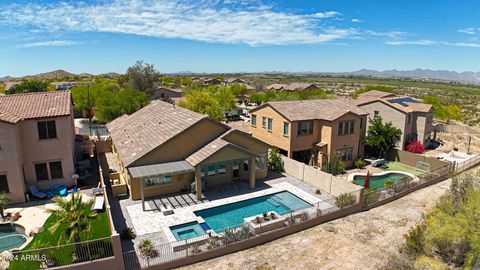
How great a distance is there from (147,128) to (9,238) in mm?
12741

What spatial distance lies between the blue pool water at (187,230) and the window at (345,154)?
18.5 meters

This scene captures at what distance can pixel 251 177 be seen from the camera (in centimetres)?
2562

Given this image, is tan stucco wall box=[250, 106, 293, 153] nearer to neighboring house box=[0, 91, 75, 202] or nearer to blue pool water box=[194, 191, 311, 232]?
blue pool water box=[194, 191, 311, 232]

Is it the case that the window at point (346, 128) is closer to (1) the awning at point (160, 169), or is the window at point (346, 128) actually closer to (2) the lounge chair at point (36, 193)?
(1) the awning at point (160, 169)

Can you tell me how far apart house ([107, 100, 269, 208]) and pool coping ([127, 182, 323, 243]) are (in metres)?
1.15

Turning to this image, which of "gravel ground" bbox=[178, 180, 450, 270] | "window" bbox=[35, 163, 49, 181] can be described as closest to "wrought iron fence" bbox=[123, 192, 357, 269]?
"gravel ground" bbox=[178, 180, 450, 270]

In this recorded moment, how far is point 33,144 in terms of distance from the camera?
23.1m

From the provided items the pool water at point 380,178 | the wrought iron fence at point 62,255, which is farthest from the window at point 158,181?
the pool water at point 380,178

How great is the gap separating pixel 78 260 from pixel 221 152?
11.8m

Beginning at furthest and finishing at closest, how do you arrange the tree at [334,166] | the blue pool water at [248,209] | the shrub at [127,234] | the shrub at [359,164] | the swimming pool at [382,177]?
the shrub at [359,164], the tree at [334,166], the swimming pool at [382,177], the blue pool water at [248,209], the shrub at [127,234]

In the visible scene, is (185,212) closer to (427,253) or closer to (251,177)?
(251,177)

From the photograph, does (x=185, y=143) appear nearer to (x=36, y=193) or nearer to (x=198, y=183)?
(x=198, y=183)

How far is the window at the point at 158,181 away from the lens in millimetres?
23219

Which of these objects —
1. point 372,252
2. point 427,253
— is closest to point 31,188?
point 372,252
